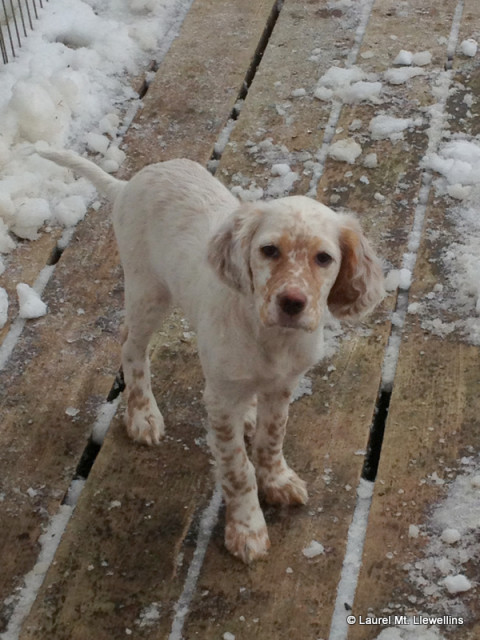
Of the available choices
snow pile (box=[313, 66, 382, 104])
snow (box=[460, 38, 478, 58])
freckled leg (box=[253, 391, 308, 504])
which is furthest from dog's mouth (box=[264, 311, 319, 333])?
snow (box=[460, 38, 478, 58])

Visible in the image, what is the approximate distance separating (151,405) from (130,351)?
19 cm

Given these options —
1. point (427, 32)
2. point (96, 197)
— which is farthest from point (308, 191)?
point (427, 32)

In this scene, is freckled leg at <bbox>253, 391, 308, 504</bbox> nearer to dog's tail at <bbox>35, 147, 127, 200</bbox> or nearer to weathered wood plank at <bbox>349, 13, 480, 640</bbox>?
weathered wood plank at <bbox>349, 13, 480, 640</bbox>

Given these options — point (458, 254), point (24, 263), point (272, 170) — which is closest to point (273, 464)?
point (458, 254)

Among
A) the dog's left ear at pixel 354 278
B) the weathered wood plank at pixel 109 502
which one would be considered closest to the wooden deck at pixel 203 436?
the weathered wood plank at pixel 109 502

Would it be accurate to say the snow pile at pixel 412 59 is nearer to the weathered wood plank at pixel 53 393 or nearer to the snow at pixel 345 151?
the snow at pixel 345 151

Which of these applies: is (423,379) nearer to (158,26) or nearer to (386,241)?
(386,241)

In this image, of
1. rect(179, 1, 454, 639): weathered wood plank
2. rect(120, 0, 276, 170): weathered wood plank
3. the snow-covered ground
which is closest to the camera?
rect(179, 1, 454, 639): weathered wood plank

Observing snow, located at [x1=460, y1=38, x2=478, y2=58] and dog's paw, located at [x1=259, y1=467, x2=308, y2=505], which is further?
snow, located at [x1=460, y1=38, x2=478, y2=58]

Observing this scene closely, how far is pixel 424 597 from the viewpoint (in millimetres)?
2756

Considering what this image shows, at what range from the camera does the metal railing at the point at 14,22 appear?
4941 millimetres

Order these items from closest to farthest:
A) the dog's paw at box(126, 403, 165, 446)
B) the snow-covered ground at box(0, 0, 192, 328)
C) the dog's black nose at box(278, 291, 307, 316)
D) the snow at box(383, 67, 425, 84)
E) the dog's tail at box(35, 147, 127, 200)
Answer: the dog's black nose at box(278, 291, 307, 316) → the dog's paw at box(126, 403, 165, 446) → the dog's tail at box(35, 147, 127, 200) → the snow-covered ground at box(0, 0, 192, 328) → the snow at box(383, 67, 425, 84)

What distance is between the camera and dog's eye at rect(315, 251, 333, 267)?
241 cm

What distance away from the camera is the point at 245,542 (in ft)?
9.34
